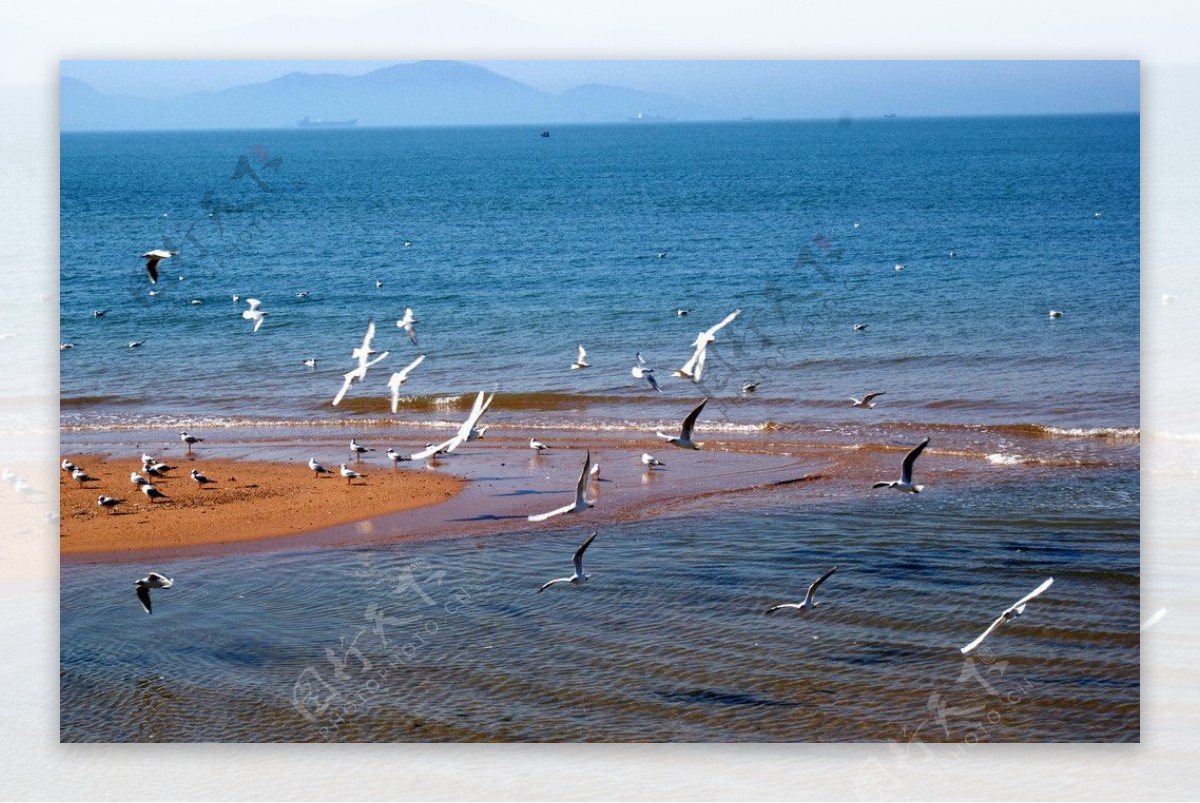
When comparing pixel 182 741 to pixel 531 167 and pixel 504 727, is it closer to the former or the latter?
pixel 504 727

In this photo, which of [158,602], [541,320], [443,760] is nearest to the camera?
[443,760]

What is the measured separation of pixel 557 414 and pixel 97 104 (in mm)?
8759

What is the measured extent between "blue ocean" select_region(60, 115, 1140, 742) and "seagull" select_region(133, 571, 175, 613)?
0.58 feet

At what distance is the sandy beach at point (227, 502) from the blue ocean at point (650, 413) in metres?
0.66

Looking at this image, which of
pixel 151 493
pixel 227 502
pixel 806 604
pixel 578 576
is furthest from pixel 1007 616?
pixel 151 493

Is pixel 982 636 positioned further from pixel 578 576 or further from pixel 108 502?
pixel 108 502

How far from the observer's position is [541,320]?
22.5 m

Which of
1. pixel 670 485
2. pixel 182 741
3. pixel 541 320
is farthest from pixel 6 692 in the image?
pixel 541 320

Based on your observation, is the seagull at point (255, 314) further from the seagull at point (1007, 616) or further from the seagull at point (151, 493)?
the seagull at point (1007, 616)

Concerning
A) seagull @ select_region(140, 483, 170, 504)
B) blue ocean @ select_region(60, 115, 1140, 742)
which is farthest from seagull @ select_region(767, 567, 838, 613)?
seagull @ select_region(140, 483, 170, 504)

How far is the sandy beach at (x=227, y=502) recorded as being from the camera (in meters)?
12.4

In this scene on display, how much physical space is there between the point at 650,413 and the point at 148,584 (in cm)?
804

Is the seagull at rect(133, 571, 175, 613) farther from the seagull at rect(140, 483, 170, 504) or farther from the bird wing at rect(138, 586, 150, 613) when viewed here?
the seagull at rect(140, 483, 170, 504)

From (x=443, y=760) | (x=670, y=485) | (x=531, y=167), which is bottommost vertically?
(x=443, y=760)
